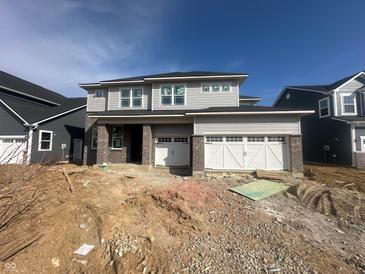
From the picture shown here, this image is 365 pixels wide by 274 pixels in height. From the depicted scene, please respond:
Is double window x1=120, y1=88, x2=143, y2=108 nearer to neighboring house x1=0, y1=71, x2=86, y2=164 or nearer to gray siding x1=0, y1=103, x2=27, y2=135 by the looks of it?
neighboring house x1=0, y1=71, x2=86, y2=164

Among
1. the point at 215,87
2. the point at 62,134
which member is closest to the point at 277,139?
the point at 215,87

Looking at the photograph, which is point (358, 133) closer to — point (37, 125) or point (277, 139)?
point (277, 139)

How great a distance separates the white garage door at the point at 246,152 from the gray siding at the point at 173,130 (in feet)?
6.82

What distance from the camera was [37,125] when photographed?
1485cm

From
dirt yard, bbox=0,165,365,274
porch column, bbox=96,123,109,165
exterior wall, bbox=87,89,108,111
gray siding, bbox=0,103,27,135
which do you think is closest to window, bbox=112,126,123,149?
porch column, bbox=96,123,109,165

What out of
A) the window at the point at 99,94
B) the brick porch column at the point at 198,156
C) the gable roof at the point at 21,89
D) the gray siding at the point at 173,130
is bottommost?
the brick porch column at the point at 198,156

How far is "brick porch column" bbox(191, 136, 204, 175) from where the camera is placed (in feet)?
37.9

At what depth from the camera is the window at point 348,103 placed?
16297 millimetres

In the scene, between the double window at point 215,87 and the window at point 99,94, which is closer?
the double window at point 215,87

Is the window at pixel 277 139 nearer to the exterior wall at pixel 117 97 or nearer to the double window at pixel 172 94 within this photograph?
the double window at pixel 172 94

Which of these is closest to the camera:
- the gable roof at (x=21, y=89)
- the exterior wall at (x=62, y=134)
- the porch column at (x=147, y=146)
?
the porch column at (x=147, y=146)

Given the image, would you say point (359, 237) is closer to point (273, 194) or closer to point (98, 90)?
point (273, 194)

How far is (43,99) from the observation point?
19656 millimetres

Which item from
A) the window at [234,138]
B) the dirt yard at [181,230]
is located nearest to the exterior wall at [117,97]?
the window at [234,138]
